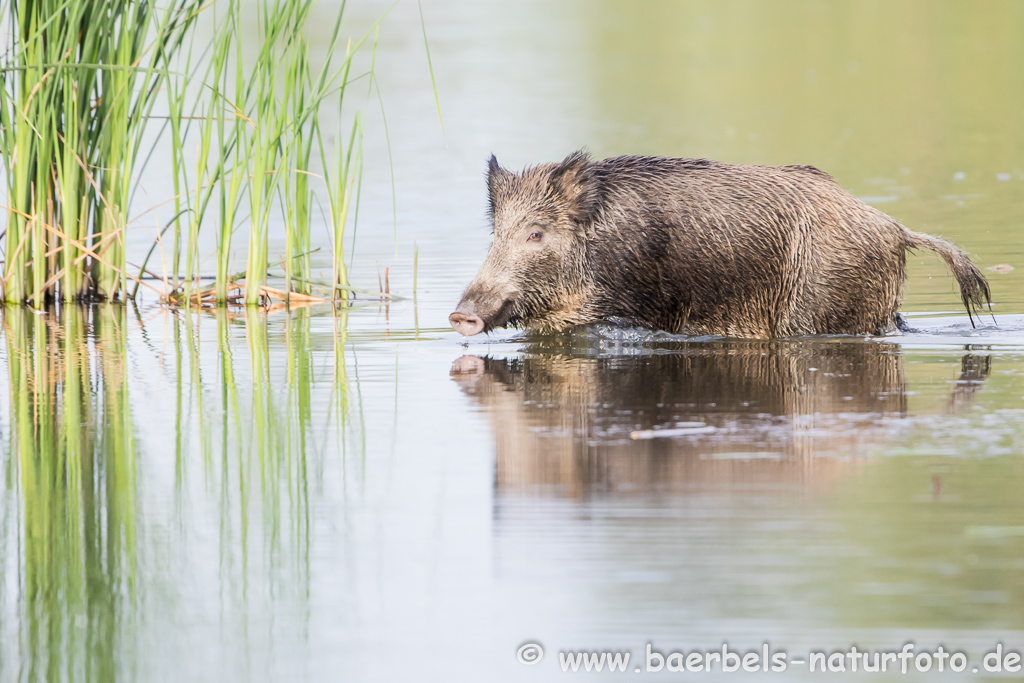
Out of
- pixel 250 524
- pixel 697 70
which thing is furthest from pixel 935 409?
pixel 697 70

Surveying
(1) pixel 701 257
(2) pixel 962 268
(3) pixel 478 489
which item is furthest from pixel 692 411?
(2) pixel 962 268

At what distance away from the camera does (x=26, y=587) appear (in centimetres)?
376

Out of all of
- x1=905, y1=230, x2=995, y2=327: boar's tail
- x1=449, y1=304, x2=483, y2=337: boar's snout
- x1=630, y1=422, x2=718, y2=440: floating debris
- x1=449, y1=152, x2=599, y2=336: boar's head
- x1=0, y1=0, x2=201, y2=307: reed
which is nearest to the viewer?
x1=630, y1=422, x2=718, y2=440: floating debris

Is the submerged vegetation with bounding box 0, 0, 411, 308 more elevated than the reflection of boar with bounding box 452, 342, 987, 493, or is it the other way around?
the submerged vegetation with bounding box 0, 0, 411, 308

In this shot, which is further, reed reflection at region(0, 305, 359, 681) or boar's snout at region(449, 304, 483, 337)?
boar's snout at region(449, 304, 483, 337)

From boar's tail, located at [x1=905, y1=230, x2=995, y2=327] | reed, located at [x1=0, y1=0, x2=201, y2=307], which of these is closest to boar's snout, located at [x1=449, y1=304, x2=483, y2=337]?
reed, located at [x1=0, y1=0, x2=201, y2=307]

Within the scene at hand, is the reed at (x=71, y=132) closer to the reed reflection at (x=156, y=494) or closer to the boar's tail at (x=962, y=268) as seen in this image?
the reed reflection at (x=156, y=494)

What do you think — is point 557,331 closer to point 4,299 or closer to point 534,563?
point 4,299

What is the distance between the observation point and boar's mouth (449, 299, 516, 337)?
7.14 metres

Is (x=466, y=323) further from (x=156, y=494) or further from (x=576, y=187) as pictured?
(x=156, y=494)

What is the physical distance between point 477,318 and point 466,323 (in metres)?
0.08

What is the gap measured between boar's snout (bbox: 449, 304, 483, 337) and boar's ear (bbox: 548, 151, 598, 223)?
898 millimetres

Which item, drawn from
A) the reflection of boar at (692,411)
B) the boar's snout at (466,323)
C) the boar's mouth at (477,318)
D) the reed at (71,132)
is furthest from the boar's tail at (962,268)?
the reed at (71,132)

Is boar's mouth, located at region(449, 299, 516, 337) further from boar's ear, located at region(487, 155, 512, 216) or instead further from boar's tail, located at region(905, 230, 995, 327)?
boar's tail, located at region(905, 230, 995, 327)
